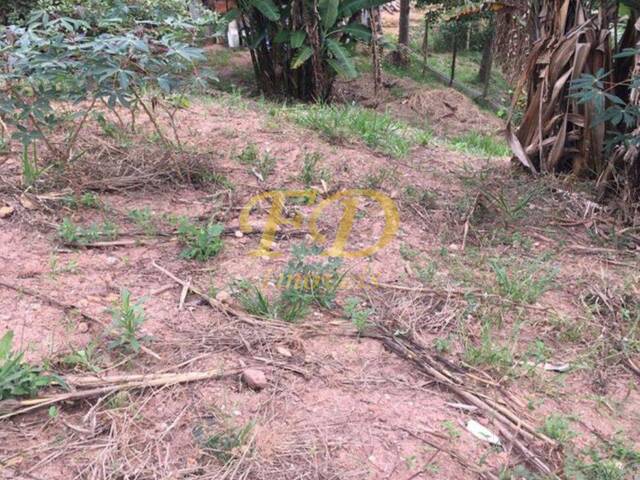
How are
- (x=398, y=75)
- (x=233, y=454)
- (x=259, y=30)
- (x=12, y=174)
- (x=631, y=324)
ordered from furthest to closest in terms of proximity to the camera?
(x=398, y=75) < (x=259, y=30) < (x=12, y=174) < (x=631, y=324) < (x=233, y=454)

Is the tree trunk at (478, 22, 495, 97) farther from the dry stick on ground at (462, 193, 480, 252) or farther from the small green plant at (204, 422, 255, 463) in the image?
the small green plant at (204, 422, 255, 463)

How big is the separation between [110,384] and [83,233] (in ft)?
3.47

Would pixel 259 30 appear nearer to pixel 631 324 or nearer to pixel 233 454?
pixel 631 324

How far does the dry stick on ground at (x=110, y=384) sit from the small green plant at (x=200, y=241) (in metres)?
0.80

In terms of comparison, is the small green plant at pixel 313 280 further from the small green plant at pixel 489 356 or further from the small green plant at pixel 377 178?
the small green plant at pixel 377 178

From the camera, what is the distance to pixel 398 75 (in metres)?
10.6

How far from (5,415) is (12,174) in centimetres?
188

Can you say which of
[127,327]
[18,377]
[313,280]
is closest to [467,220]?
[313,280]

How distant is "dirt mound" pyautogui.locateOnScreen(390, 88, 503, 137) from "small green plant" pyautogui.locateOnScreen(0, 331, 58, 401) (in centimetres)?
695

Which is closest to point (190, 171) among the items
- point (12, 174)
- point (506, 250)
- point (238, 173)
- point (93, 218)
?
point (238, 173)

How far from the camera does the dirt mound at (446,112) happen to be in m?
8.22

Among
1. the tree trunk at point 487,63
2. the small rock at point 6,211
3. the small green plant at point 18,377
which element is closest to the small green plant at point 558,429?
the small green plant at point 18,377

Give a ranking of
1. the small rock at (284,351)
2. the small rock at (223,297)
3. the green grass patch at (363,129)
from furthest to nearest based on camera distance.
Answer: the green grass patch at (363,129) < the small rock at (223,297) < the small rock at (284,351)

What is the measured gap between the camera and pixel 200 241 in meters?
2.54
